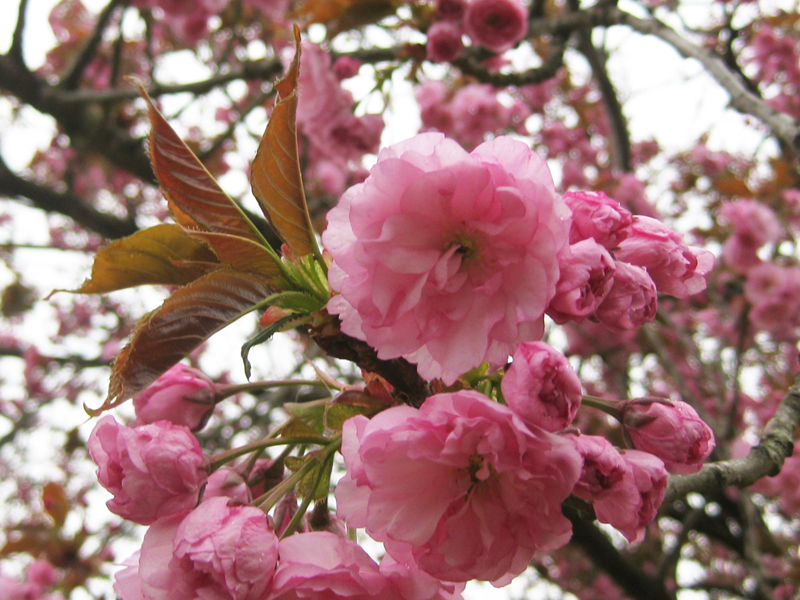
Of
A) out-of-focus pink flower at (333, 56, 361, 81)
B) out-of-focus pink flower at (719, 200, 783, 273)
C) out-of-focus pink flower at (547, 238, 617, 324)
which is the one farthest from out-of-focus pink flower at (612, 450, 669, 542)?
out-of-focus pink flower at (719, 200, 783, 273)

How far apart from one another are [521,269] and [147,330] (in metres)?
0.46

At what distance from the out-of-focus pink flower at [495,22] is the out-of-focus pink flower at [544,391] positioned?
1740 mm

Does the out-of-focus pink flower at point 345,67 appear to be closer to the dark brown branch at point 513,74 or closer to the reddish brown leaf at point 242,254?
the dark brown branch at point 513,74

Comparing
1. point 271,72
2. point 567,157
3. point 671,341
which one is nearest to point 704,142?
point 567,157

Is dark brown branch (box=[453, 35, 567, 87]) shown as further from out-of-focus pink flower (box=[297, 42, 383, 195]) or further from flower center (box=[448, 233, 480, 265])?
flower center (box=[448, 233, 480, 265])

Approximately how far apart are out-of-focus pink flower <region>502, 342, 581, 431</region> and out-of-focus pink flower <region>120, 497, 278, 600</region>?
1.11 ft

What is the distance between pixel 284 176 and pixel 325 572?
1.67 feet

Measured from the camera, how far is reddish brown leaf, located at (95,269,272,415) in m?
0.71

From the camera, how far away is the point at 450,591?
74 cm

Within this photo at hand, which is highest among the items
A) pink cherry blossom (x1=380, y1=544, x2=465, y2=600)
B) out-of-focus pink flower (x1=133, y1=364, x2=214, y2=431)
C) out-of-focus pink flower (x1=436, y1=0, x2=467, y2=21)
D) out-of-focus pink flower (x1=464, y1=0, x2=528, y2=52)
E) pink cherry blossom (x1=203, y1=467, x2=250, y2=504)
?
out-of-focus pink flower (x1=436, y1=0, x2=467, y2=21)

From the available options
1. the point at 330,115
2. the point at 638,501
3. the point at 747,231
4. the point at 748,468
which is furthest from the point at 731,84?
the point at 747,231

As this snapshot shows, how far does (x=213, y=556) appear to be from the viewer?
65 centimetres

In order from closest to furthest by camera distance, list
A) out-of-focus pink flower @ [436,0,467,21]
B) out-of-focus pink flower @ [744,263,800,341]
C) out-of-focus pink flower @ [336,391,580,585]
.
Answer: out-of-focus pink flower @ [336,391,580,585], out-of-focus pink flower @ [436,0,467,21], out-of-focus pink flower @ [744,263,800,341]

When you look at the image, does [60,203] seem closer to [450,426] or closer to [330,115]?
[330,115]
